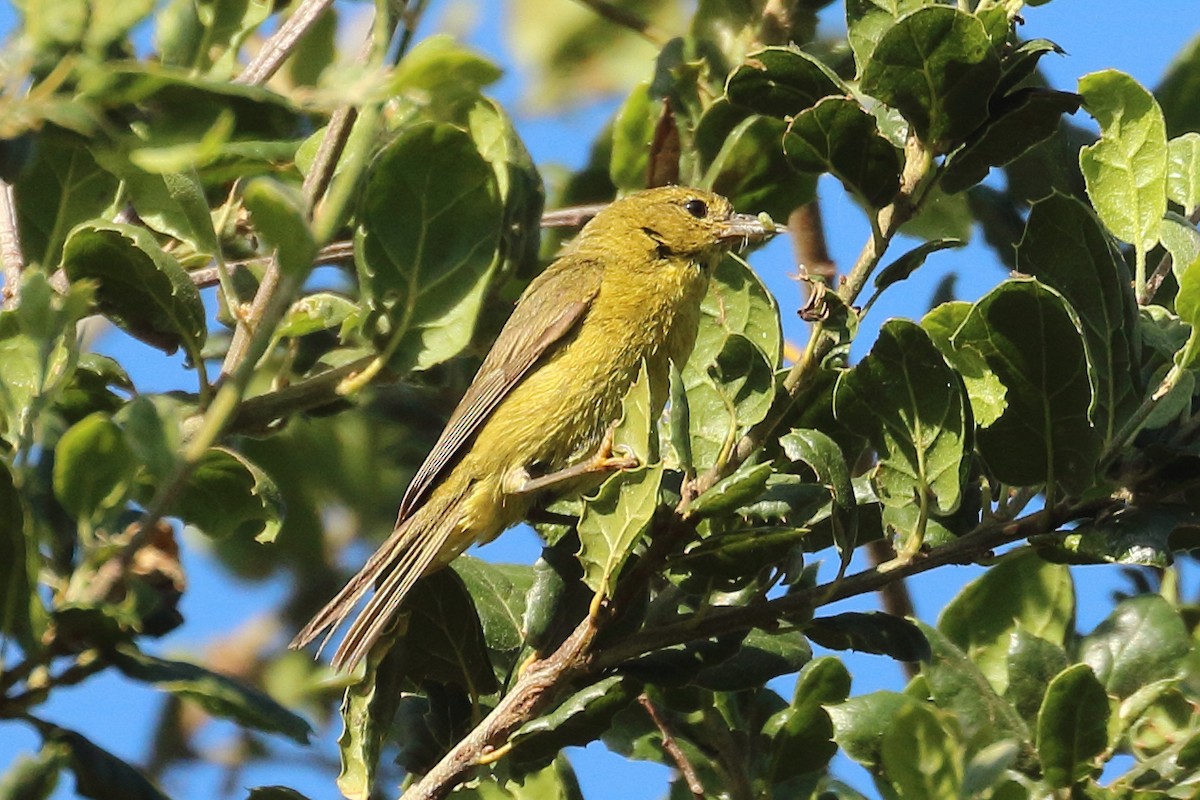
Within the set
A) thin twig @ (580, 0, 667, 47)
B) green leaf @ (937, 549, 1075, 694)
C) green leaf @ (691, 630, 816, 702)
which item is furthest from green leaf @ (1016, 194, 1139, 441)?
thin twig @ (580, 0, 667, 47)

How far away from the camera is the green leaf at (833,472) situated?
8.97 ft

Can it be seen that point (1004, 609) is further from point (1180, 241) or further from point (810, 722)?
point (1180, 241)

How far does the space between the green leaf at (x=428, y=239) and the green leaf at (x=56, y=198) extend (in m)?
0.54

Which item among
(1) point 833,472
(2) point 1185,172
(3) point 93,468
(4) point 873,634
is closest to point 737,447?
(1) point 833,472

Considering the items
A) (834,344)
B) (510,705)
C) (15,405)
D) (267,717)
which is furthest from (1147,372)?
(15,405)

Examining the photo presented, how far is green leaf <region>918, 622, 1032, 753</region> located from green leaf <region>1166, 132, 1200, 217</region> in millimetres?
1057

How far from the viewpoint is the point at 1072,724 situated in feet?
8.38

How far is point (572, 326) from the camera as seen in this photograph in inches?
179

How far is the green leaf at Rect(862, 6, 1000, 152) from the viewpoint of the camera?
285 cm

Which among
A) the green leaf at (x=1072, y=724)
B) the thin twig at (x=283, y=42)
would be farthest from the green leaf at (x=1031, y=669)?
the thin twig at (x=283, y=42)

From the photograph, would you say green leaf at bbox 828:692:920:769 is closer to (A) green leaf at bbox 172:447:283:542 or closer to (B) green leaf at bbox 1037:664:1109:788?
(B) green leaf at bbox 1037:664:1109:788

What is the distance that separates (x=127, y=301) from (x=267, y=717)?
1104 millimetres

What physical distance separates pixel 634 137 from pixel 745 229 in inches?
15.6

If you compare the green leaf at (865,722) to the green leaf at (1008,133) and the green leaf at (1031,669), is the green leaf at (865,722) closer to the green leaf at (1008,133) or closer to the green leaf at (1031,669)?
the green leaf at (1031,669)
